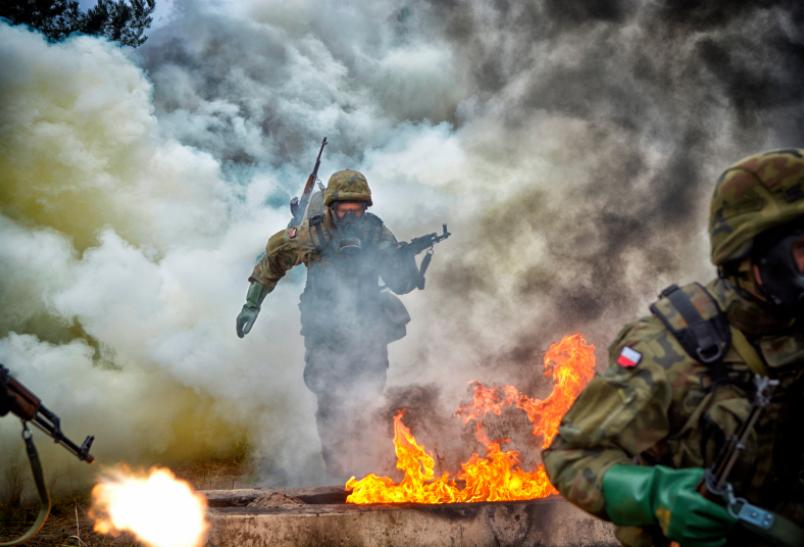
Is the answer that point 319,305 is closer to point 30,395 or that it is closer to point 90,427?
point 30,395

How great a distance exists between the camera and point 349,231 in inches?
263

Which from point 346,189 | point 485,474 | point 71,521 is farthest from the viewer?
point 346,189

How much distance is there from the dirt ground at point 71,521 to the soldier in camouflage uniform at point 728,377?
4.48 metres

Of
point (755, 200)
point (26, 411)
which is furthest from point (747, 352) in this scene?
point (26, 411)

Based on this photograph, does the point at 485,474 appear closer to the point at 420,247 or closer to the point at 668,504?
the point at 420,247

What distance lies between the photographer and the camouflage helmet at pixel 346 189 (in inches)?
261

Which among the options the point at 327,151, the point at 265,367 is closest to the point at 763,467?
the point at 265,367

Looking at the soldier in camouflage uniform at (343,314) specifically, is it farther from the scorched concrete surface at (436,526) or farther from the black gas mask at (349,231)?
the scorched concrete surface at (436,526)

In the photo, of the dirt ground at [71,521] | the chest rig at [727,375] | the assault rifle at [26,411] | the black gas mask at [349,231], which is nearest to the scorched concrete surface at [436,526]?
the assault rifle at [26,411]

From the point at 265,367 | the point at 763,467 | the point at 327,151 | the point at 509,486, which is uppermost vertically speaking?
the point at 327,151

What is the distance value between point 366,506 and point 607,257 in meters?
8.81

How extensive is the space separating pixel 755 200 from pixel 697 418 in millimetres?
725

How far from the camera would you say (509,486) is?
5191 mm

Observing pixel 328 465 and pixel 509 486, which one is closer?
pixel 509 486
